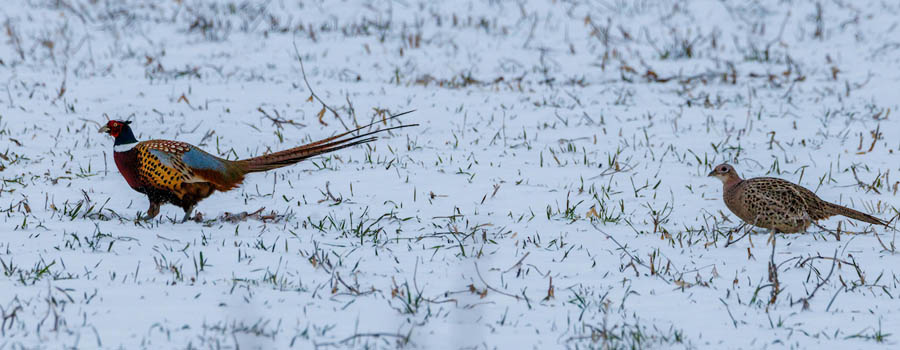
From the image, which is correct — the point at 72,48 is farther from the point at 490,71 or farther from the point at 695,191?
the point at 695,191

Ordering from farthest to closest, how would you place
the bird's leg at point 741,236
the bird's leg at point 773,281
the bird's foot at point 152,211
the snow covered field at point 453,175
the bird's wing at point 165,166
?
1. the bird's foot at point 152,211
2. the bird's wing at point 165,166
3. the bird's leg at point 741,236
4. the bird's leg at point 773,281
5. the snow covered field at point 453,175

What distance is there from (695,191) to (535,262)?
7.39 feet

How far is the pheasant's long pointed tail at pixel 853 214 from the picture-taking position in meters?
5.50

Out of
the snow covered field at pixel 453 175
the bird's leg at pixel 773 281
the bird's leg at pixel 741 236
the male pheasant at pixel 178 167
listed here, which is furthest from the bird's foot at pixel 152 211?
the bird's leg at pixel 773 281

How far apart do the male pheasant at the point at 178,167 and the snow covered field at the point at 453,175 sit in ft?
0.66

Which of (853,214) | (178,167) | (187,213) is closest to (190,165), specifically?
(178,167)

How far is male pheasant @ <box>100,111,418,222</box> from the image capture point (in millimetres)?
5438

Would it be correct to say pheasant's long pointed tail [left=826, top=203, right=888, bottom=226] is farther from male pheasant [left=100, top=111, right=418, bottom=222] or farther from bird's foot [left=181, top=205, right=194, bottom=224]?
bird's foot [left=181, top=205, right=194, bottom=224]

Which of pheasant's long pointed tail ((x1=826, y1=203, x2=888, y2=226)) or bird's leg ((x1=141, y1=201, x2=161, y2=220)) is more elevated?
bird's leg ((x1=141, y1=201, x2=161, y2=220))

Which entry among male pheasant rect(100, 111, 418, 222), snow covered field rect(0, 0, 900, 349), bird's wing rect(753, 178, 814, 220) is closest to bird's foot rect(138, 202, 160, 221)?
male pheasant rect(100, 111, 418, 222)

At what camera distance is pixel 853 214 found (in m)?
5.57

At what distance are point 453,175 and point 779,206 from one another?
7.92 ft

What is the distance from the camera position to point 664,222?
569 cm

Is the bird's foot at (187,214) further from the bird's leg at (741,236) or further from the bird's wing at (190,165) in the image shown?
the bird's leg at (741,236)
